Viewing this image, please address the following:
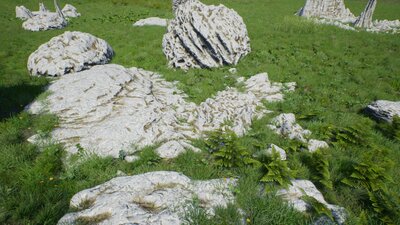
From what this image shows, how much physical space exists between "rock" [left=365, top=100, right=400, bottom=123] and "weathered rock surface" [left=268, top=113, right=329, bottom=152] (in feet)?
12.9

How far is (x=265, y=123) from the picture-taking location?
10141mm

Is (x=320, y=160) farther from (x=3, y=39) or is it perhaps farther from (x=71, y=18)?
(x=71, y=18)

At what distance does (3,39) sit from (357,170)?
86.0 feet

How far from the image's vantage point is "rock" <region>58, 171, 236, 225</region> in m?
4.95

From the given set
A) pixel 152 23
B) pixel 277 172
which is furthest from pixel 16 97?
pixel 152 23

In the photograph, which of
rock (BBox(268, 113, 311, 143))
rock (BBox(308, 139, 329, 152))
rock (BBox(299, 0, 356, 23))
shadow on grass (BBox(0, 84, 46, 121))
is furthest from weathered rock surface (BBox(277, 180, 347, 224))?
rock (BBox(299, 0, 356, 23))

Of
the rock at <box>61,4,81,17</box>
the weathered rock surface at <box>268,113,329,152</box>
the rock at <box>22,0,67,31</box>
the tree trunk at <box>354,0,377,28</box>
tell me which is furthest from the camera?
the rock at <box>61,4,81,17</box>

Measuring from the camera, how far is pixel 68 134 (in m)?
8.52

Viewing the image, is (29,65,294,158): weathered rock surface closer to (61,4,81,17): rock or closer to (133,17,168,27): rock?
(133,17,168,27): rock

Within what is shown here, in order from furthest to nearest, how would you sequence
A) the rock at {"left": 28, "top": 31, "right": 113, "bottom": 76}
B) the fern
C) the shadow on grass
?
the rock at {"left": 28, "top": 31, "right": 113, "bottom": 76} → the shadow on grass → the fern

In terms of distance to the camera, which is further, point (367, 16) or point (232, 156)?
point (367, 16)

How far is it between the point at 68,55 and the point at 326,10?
129 feet

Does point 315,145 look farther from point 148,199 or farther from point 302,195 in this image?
point 148,199

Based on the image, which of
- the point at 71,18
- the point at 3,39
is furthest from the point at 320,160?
the point at 71,18
